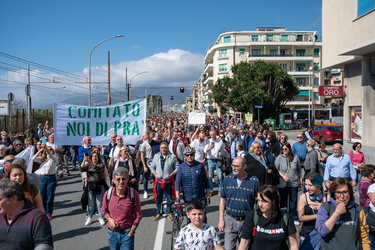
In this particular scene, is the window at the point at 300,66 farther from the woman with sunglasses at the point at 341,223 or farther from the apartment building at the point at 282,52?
the woman with sunglasses at the point at 341,223

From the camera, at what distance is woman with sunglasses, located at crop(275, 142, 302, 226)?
6793 mm

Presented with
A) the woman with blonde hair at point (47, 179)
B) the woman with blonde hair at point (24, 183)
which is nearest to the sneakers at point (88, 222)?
the woman with blonde hair at point (47, 179)

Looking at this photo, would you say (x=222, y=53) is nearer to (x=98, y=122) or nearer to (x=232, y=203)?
(x=98, y=122)

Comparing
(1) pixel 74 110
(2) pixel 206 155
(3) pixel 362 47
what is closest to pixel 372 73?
(3) pixel 362 47

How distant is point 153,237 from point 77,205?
334 cm

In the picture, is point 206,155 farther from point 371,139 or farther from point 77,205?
point 371,139

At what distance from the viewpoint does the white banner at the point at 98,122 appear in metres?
9.23

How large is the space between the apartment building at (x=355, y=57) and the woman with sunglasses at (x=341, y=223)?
40.5 ft

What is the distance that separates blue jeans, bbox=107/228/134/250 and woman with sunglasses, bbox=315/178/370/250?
7.30 feet

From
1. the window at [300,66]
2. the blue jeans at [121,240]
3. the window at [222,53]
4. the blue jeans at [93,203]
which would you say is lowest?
the blue jeans at [93,203]

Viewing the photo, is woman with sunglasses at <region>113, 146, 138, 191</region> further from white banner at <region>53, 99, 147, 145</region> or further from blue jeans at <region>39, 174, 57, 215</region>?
white banner at <region>53, 99, 147, 145</region>

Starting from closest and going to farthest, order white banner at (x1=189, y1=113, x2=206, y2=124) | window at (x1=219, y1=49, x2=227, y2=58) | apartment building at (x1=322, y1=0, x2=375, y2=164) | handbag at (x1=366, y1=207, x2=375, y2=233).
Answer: handbag at (x1=366, y1=207, x2=375, y2=233) → apartment building at (x1=322, y1=0, x2=375, y2=164) → white banner at (x1=189, y1=113, x2=206, y2=124) → window at (x1=219, y1=49, x2=227, y2=58)

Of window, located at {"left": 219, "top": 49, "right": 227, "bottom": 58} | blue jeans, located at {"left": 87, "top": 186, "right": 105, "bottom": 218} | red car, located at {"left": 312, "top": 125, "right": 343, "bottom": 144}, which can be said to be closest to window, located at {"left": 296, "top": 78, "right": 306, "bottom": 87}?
window, located at {"left": 219, "top": 49, "right": 227, "bottom": 58}

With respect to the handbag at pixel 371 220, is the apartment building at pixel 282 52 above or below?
above
